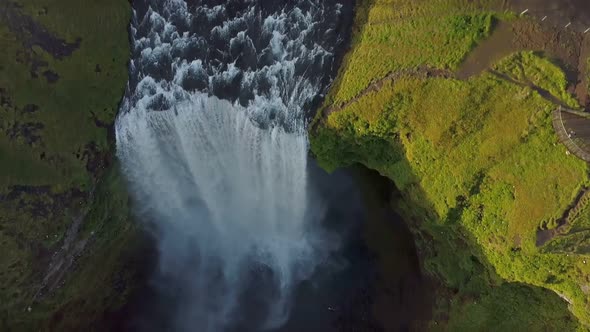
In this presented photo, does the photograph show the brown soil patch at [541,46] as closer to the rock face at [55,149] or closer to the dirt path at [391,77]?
the dirt path at [391,77]

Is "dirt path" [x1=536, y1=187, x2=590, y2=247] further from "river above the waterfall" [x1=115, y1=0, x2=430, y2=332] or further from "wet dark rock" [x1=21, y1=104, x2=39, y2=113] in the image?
"wet dark rock" [x1=21, y1=104, x2=39, y2=113]

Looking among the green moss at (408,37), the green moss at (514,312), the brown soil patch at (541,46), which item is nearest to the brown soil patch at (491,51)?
the brown soil patch at (541,46)

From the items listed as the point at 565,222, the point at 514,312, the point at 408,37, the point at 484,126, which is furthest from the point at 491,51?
the point at 514,312

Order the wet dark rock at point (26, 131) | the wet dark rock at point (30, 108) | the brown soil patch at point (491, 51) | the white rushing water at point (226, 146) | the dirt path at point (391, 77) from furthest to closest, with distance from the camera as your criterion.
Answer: the wet dark rock at point (30, 108) → the wet dark rock at point (26, 131) → the white rushing water at point (226, 146) → the dirt path at point (391, 77) → the brown soil patch at point (491, 51)

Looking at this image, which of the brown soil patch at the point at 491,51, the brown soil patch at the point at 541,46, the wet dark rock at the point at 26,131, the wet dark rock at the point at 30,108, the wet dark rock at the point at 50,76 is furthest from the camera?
the wet dark rock at the point at 50,76

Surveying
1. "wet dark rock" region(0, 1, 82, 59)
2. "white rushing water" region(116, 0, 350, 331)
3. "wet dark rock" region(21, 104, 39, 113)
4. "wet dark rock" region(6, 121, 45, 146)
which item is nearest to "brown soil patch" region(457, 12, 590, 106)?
"white rushing water" region(116, 0, 350, 331)

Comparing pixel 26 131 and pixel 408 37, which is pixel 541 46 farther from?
pixel 26 131

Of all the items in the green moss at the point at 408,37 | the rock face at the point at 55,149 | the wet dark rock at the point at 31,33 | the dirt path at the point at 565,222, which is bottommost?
the rock face at the point at 55,149
